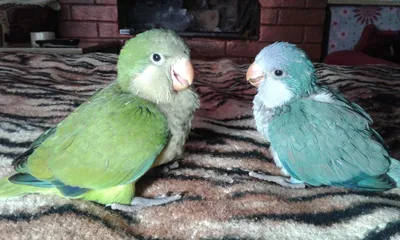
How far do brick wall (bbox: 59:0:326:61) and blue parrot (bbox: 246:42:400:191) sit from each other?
2.10 m

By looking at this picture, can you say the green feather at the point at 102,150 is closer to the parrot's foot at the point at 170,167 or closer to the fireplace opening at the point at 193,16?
the parrot's foot at the point at 170,167

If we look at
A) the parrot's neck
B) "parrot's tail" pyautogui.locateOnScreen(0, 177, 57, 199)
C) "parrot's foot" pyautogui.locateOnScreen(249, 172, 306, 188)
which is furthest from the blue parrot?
"parrot's tail" pyautogui.locateOnScreen(0, 177, 57, 199)

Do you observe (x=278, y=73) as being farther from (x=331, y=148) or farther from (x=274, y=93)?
(x=331, y=148)

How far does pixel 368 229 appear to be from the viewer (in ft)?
1.67

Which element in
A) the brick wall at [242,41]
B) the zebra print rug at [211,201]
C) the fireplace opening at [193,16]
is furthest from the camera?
the fireplace opening at [193,16]

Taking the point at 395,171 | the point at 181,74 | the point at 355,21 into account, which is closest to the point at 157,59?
the point at 181,74

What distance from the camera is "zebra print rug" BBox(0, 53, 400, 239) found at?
50 centimetres

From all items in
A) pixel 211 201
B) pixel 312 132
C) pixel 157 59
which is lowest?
pixel 211 201

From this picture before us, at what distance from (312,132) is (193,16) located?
2449 mm

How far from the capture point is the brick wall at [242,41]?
2652 millimetres

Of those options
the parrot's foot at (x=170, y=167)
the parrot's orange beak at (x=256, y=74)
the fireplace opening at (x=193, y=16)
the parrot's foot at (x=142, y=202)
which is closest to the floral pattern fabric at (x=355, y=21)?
the fireplace opening at (x=193, y=16)

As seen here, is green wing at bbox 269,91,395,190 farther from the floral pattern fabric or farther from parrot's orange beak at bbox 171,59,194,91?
the floral pattern fabric

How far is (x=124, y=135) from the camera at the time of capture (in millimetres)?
531

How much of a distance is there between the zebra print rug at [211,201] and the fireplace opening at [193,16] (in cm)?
189
